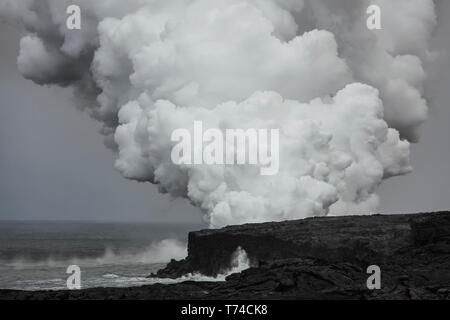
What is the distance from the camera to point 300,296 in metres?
50.8

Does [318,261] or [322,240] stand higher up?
[322,240]

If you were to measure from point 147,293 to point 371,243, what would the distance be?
38939mm

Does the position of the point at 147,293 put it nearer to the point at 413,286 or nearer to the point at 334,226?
the point at 413,286

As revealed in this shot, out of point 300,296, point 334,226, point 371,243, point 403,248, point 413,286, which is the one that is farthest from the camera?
point 334,226

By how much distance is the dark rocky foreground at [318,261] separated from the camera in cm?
5259

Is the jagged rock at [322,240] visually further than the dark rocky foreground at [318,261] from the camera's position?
Yes

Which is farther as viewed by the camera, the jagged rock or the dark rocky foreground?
the jagged rock

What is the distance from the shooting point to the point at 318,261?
65.2m

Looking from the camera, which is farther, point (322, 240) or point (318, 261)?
point (322, 240)

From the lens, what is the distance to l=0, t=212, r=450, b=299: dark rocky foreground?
173 ft

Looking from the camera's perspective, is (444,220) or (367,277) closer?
(367,277)
